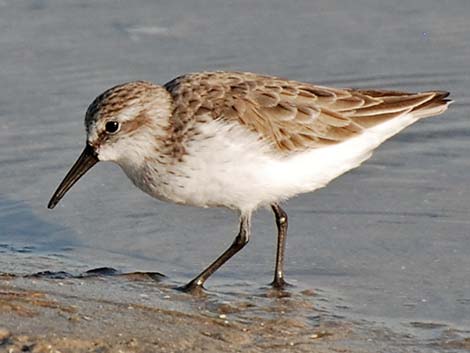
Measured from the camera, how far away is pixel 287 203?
30.2 ft

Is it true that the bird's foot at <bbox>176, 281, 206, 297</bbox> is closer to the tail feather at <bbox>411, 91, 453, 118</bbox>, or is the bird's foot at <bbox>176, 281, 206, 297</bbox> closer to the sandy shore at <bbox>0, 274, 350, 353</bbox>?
the sandy shore at <bbox>0, 274, 350, 353</bbox>

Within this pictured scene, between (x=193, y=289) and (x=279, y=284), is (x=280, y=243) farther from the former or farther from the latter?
(x=193, y=289)

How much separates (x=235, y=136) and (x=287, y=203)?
5.74ft

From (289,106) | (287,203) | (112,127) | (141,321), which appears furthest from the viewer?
(287,203)

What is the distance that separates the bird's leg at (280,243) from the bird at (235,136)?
0.01 m

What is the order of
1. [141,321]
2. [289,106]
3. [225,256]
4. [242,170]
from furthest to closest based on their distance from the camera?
[225,256]
[289,106]
[242,170]
[141,321]

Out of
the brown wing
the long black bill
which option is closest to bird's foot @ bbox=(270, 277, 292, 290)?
the brown wing

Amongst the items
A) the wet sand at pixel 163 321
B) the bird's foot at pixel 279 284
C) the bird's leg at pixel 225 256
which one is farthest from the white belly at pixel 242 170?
the wet sand at pixel 163 321

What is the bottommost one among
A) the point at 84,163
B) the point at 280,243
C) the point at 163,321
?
the point at 163,321

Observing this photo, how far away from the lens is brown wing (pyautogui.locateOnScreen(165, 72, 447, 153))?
303 inches

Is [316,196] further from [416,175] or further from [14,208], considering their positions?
[14,208]

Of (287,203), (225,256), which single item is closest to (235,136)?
(225,256)

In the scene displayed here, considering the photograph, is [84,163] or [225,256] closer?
[84,163]

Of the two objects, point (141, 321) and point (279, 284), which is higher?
point (141, 321)
